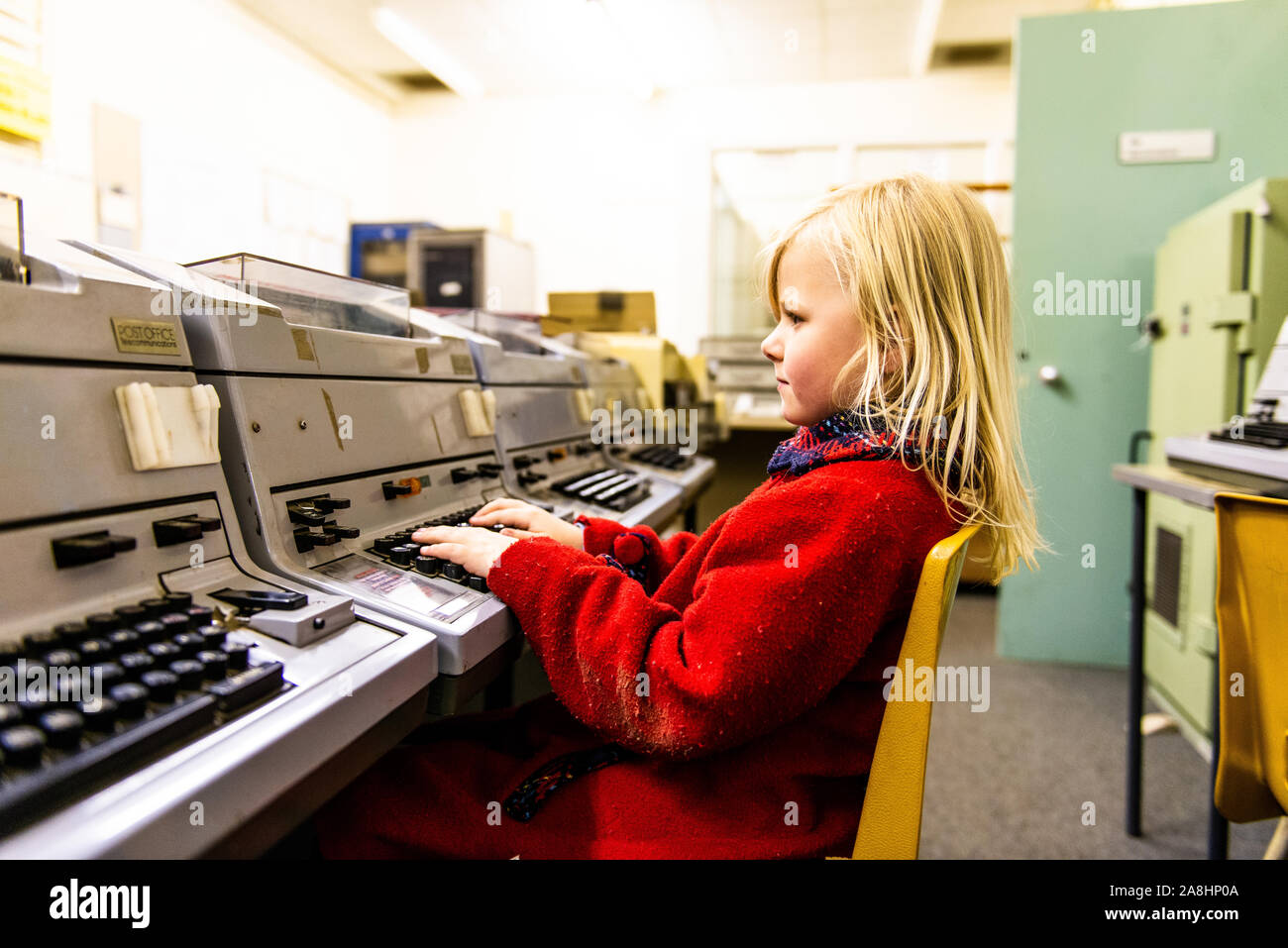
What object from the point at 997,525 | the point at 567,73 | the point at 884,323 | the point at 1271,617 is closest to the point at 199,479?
the point at 884,323

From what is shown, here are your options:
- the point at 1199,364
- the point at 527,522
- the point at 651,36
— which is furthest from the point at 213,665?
the point at 651,36

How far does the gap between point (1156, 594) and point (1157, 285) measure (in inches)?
38.8

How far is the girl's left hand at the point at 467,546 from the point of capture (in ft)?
2.71

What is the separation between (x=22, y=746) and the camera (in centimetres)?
40

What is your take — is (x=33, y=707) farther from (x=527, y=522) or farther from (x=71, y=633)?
(x=527, y=522)

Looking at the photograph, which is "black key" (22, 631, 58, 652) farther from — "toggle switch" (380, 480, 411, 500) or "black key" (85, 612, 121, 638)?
"toggle switch" (380, 480, 411, 500)

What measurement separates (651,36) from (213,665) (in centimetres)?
479

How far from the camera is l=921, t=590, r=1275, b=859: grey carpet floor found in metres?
1.68

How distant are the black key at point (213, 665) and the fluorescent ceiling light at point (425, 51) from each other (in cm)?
470

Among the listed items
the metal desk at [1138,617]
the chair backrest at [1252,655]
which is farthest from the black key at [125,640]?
the metal desk at [1138,617]

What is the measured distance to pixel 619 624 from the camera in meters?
0.72

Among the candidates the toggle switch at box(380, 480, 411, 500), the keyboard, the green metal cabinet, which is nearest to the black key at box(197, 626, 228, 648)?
the keyboard

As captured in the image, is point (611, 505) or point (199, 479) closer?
point (199, 479)
